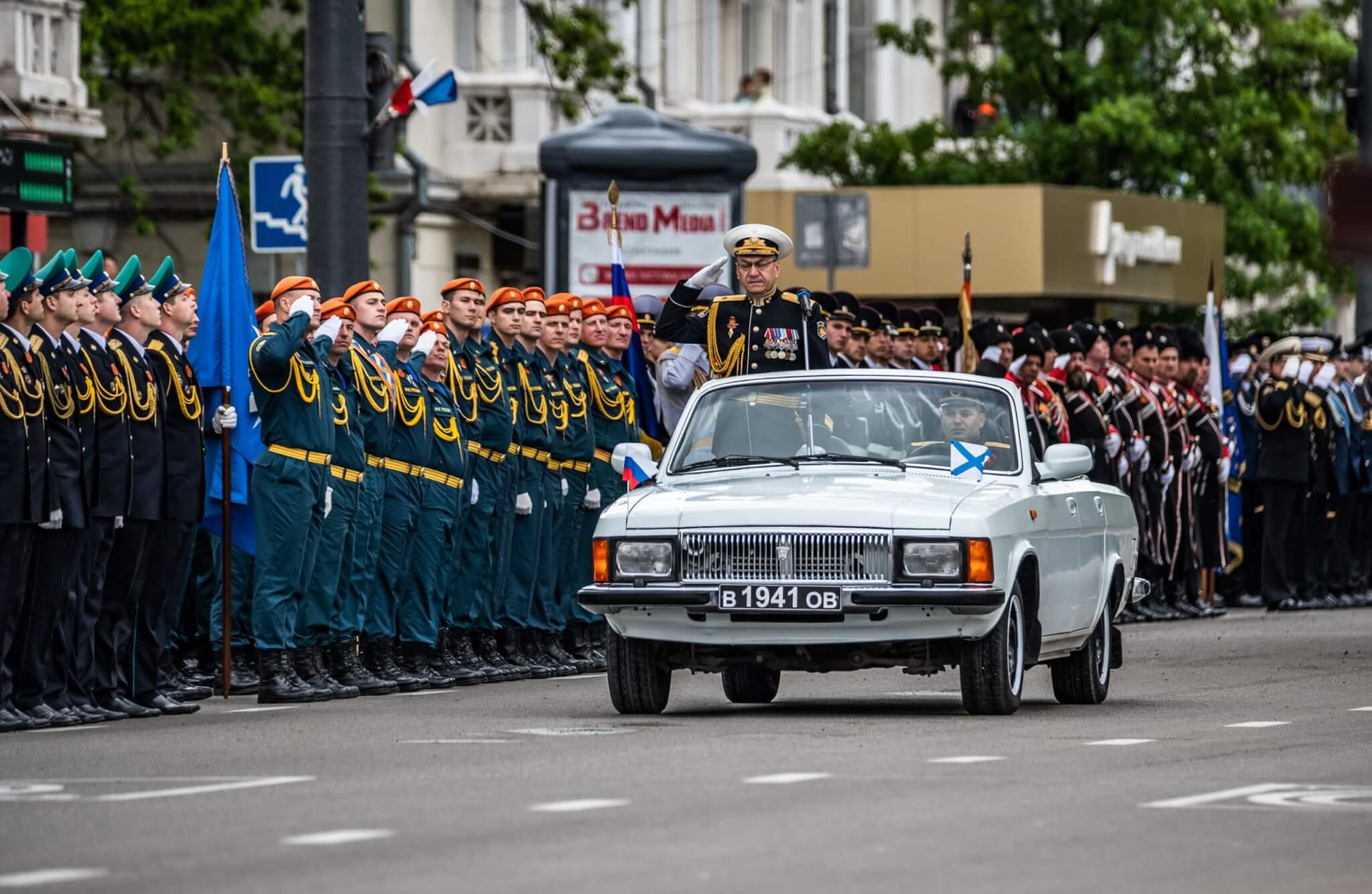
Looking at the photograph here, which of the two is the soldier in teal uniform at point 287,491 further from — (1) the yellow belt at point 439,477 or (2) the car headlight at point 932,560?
(2) the car headlight at point 932,560

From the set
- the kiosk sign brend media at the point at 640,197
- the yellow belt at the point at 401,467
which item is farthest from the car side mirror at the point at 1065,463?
the kiosk sign brend media at the point at 640,197

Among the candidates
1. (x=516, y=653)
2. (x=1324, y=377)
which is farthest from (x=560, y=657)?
(x=1324, y=377)

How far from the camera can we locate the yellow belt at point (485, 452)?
19016 mm

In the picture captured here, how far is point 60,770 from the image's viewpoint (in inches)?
499

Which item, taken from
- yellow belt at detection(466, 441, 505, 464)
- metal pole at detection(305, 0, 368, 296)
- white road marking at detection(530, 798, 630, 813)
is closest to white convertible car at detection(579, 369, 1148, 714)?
yellow belt at detection(466, 441, 505, 464)

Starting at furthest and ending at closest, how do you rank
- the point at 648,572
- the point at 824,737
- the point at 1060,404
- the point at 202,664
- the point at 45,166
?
the point at 1060,404
the point at 45,166
the point at 202,664
the point at 648,572
the point at 824,737

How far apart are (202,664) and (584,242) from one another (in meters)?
10.9

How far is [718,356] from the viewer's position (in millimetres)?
18391

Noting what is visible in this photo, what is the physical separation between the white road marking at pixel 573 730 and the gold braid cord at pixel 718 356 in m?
4.12

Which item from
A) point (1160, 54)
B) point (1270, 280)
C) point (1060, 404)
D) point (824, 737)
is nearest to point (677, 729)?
point (824, 737)

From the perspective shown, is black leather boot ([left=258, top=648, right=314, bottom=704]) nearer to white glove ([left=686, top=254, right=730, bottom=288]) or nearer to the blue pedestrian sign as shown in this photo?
white glove ([left=686, top=254, right=730, bottom=288])

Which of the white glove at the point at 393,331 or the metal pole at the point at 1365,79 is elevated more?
the metal pole at the point at 1365,79

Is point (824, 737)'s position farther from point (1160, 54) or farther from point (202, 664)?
point (1160, 54)

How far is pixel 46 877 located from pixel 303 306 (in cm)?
756
